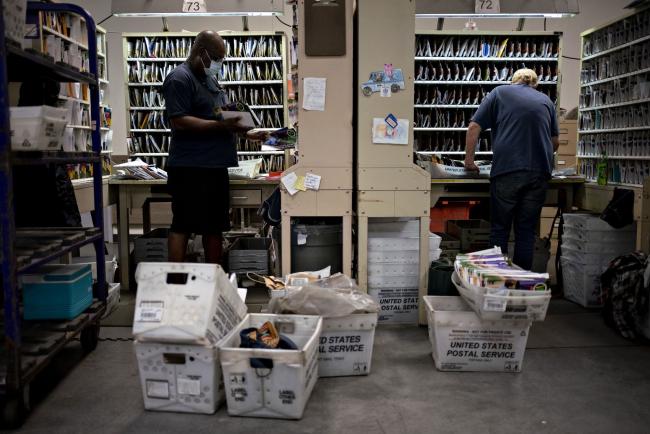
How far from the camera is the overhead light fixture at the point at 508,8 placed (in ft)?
17.8

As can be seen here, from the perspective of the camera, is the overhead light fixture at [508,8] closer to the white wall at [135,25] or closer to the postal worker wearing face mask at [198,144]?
the postal worker wearing face mask at [198,144]

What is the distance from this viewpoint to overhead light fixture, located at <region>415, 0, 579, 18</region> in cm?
543

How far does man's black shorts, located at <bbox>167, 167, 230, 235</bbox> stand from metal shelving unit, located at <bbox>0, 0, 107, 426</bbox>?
0.44m

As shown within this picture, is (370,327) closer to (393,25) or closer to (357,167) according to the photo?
(357,167)

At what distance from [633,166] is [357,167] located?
2.23 m

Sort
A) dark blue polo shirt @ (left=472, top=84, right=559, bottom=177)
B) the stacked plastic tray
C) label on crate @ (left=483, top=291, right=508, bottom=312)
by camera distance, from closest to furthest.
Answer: label on crate @ (left=483, top=291, right=508, bottom=312) < dark blue polo shirt @ (left=472, top=84, right=559, bottom=177) < the stacked plastic tray

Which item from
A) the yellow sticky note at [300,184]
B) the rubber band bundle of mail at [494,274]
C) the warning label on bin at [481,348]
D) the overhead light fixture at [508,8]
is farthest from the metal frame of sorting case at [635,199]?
the yellow sticky note at [300,184]

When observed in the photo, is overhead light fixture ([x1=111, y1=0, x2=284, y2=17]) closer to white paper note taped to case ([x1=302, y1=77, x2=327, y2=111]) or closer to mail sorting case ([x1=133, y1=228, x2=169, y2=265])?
mail sorting case ([x1=133, y1=228, x2=169, y2=265])

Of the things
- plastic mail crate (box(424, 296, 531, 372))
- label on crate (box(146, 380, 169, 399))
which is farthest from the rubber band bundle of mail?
label on crate (box(146, 380, 169, 399))

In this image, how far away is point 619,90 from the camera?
4273 millimetres

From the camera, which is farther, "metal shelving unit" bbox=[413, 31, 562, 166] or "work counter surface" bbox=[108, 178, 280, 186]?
"metal shelving unit" bbox=[413, 31, 562, 166]

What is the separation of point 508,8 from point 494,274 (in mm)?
3881

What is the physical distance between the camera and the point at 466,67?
631cm

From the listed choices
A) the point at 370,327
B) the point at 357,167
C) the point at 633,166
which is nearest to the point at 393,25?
the point at 357,167
